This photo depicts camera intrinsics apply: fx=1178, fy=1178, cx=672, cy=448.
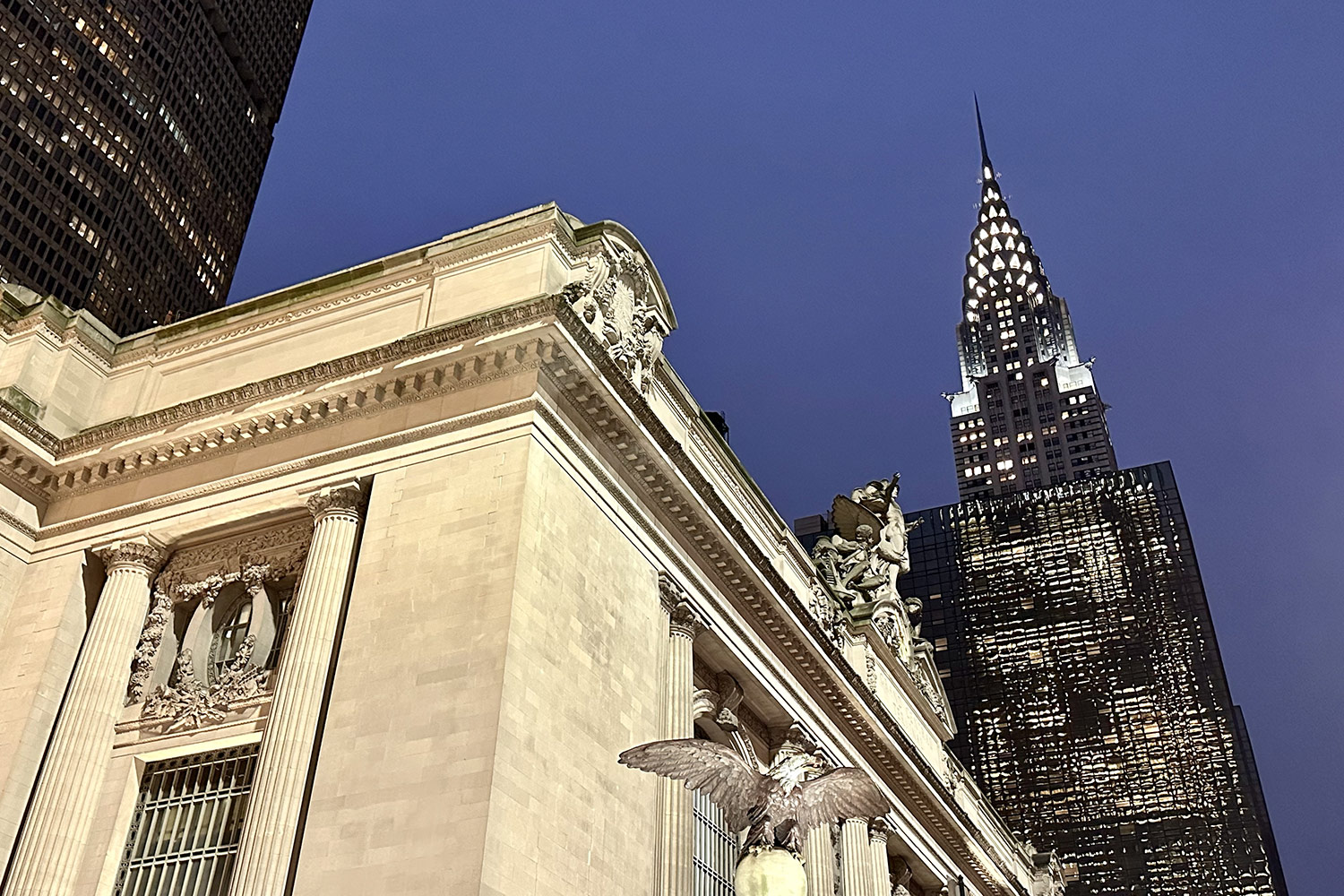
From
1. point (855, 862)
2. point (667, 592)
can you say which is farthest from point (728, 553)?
point (855, 862)

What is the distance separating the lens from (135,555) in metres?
24.9

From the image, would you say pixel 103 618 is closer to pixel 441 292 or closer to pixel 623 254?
pixel 441 292

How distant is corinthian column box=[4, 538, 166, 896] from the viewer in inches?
837

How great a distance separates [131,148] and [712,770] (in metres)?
101

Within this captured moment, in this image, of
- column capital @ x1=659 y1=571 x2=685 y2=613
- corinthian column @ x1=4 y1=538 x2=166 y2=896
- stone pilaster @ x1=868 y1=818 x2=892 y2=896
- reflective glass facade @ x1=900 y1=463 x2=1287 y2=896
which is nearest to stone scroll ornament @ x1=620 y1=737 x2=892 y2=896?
column capital @ x1=659 y1=571 x2=685 y2=613

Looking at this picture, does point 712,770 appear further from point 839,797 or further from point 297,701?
point 297,701

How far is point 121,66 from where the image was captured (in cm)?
9875

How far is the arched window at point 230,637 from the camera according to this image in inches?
936

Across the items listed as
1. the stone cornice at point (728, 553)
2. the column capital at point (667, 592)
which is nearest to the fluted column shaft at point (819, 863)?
the stone cornice at point (728, 553)

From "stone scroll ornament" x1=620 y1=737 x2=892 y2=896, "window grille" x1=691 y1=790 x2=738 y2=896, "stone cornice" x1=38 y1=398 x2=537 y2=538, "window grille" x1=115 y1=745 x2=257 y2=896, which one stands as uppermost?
"stone cornice" x1=38 y1=398 x2=537 y2=538

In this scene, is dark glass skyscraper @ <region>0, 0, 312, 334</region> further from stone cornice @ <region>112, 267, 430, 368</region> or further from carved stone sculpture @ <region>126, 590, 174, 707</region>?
carved stone sculpture @ <region>126, 590, 174, 707</region>

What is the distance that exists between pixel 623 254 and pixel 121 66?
290 ft

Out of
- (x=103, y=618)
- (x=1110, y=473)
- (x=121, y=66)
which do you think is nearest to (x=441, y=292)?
(x=103, y=618)

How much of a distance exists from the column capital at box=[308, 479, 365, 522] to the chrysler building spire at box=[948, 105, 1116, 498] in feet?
407
